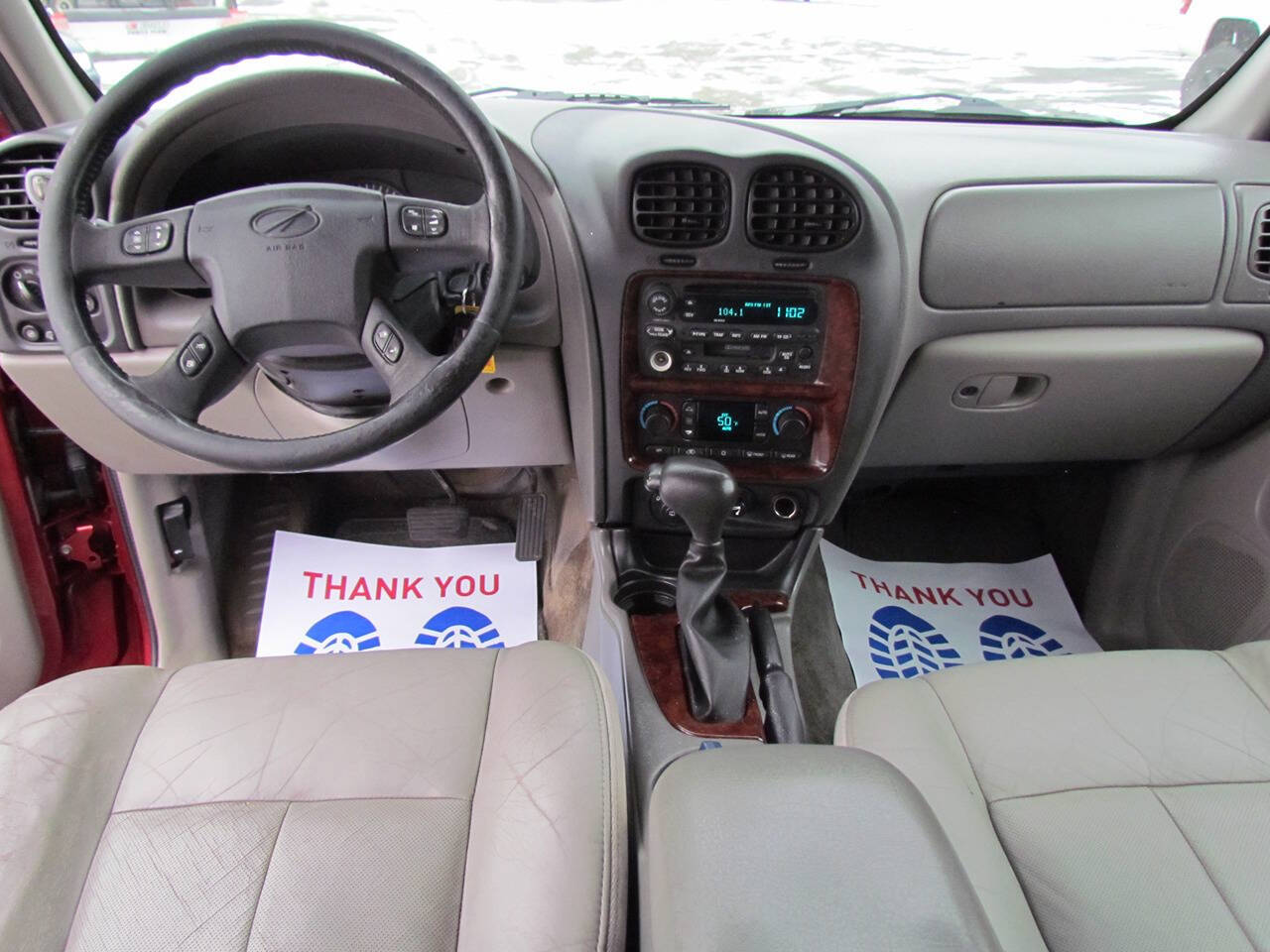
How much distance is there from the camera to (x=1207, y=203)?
1341mm

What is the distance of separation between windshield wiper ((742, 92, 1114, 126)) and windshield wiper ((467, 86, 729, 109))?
0.10 m

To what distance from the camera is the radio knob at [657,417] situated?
4.38 ft

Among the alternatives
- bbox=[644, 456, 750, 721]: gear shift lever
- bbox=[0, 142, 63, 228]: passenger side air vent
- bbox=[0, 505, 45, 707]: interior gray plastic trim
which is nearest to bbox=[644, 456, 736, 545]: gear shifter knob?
bbox=[644, 456, 750, 721]: gear shift lever

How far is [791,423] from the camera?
4.41 feet

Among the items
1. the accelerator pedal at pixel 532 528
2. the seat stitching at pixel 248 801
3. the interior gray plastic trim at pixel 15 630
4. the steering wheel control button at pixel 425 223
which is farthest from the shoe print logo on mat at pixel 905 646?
the interior gray plastic trim at pixel 15 630

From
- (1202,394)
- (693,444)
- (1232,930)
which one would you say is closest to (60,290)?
(693,444)

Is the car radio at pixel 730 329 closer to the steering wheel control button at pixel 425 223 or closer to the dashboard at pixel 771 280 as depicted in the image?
the dashboard at pixel 771 280

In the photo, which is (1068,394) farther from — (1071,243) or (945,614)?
(945,614)

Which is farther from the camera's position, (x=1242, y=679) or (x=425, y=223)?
(x=1242, y=679)

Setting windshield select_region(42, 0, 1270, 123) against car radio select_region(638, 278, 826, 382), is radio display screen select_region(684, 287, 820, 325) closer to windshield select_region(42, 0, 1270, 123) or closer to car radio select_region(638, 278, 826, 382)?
car radio select_region(638, 278, 826, 382)

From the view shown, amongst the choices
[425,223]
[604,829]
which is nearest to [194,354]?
[425,223]

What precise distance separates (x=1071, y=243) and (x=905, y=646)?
0.89m

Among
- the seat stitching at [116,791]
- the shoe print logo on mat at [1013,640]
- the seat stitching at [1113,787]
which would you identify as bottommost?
the shoe print logo on mat at [1013,640]

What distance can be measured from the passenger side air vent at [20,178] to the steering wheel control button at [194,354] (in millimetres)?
386
